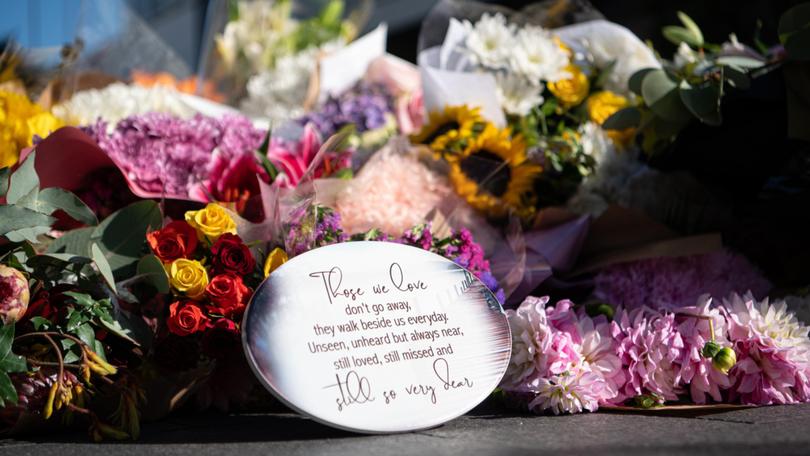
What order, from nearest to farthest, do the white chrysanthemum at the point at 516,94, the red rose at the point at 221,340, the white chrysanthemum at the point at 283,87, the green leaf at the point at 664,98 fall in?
the red rose at the point at 221,340
the green leaf at the point at 664,98
the white chrysanthemum at the point at 516,94
the white chrysanthemum at the point at 283,87

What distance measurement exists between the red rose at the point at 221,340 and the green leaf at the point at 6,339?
245 mm

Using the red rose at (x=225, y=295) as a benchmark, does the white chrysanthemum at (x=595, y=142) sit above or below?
above

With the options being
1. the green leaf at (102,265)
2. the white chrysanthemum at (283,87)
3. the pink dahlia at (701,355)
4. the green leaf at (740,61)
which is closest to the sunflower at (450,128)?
the green leaf at (740,61)

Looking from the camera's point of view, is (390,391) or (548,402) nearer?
(390,391)

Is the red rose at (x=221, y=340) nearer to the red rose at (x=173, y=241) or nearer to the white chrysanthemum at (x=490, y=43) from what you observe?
the red rose at (x=173, y=241)

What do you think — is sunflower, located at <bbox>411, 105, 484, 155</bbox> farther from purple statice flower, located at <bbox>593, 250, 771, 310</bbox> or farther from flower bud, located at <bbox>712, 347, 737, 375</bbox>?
flower bud, located at <bbox>712, 347, 737, 375</bbox>

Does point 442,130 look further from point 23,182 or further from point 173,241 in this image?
point 23,182

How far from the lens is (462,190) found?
1.42 metres

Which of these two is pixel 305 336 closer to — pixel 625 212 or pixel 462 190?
pixel 462 190

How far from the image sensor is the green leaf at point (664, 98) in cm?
146

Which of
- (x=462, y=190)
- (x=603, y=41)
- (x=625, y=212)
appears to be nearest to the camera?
(x=462, y=190)

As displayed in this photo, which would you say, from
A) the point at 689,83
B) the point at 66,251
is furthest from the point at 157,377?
the point at 689,83

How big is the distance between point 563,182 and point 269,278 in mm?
838

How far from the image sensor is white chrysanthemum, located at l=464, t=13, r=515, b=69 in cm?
177
